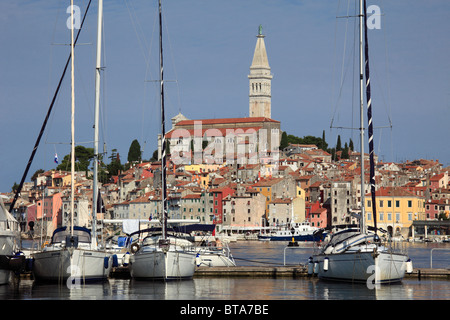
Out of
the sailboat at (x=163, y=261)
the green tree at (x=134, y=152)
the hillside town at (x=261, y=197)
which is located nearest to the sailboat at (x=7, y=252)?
the sailboat at (x=163, y=261)

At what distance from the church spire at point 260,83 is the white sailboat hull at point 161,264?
5216 inches

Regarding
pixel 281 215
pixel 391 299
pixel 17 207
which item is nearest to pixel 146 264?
pixel 391 299

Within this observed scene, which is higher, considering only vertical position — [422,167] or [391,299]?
[422,167]

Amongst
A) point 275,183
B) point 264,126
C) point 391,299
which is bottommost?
point 391,299

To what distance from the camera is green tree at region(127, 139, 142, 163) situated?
5007 inches

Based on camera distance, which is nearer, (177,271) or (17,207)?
(177,271)

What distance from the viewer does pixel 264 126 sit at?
144m

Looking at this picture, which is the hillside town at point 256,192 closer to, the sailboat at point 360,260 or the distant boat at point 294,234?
the distant boat at point 294,234

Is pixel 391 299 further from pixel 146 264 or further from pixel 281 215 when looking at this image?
pixel 281 215

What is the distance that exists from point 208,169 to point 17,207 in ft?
80.7

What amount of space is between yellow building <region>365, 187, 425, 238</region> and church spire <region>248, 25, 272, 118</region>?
2784 inches

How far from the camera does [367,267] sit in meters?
23.6

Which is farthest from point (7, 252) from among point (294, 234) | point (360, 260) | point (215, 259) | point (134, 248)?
point (294, 234)

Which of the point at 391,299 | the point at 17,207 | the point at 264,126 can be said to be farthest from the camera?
the point at 264,126
